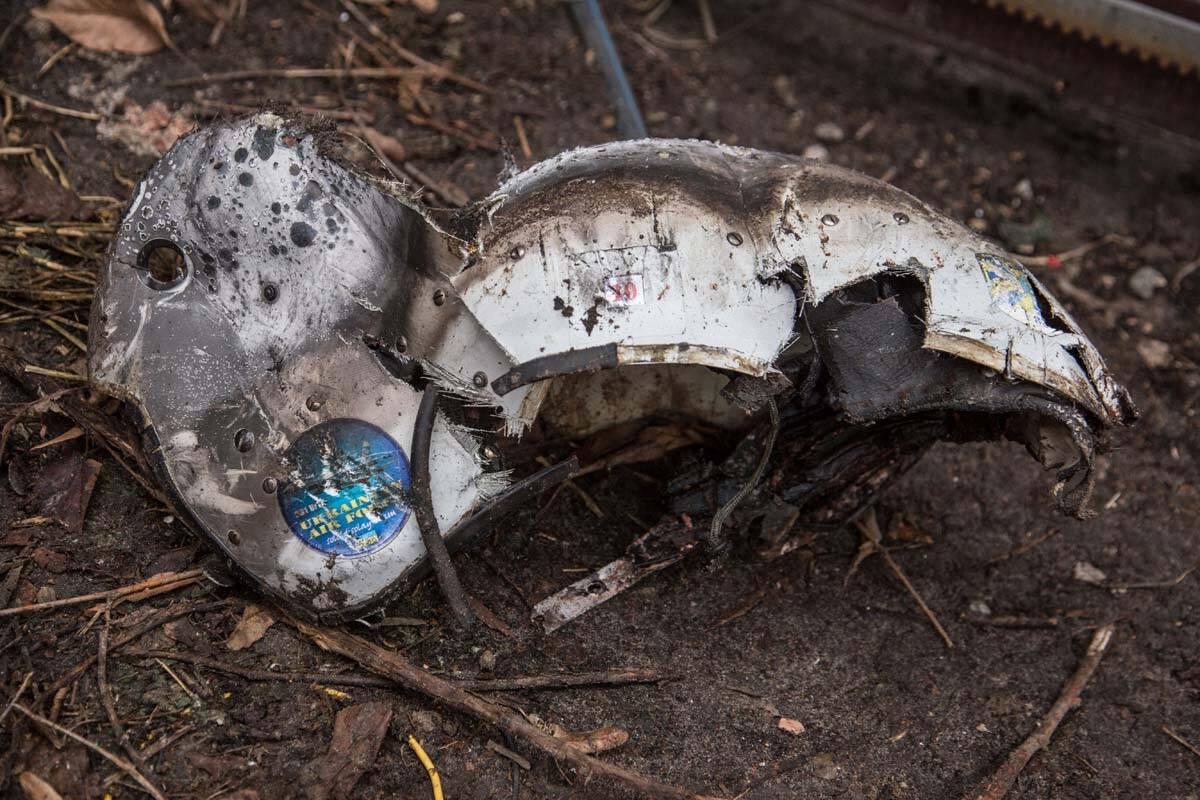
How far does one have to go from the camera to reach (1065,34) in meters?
4.05

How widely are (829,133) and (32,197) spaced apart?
2856 mm

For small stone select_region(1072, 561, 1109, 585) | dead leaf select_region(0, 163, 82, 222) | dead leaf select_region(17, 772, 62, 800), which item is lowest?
small stone select_region(1072, 561, 1109, 585)

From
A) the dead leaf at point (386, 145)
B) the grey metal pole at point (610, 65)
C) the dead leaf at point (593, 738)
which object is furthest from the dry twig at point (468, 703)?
the grey metal pole at point (610, 65)

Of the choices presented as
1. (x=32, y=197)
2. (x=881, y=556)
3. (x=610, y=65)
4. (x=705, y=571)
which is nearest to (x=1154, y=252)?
(x=881, y=556)

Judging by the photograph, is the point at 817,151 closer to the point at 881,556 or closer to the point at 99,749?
the point at 881,556

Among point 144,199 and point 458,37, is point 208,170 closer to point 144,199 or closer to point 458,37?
point 144,199

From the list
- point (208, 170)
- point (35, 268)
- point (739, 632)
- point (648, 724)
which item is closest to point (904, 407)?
point (739, 632)

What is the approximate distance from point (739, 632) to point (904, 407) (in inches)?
28.3

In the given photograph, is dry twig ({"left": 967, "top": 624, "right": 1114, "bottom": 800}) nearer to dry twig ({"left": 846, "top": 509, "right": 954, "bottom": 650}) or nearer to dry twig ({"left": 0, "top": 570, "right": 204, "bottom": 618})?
dry twig ({"left": 846, "top": 509, "right": 954, "bottom": 650})

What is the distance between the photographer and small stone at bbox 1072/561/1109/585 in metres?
3.00

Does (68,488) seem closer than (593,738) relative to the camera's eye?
No

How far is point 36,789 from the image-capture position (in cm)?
199

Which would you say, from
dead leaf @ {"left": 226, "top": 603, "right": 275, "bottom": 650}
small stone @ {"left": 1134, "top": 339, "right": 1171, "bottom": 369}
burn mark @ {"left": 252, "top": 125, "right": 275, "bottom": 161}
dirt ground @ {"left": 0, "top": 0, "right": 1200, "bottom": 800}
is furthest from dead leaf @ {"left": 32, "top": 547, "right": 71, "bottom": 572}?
small stone @ {"left": 1134, "top": 339, "right": 1171, "bottom": 369}

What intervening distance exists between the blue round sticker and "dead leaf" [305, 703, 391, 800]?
0.35m
